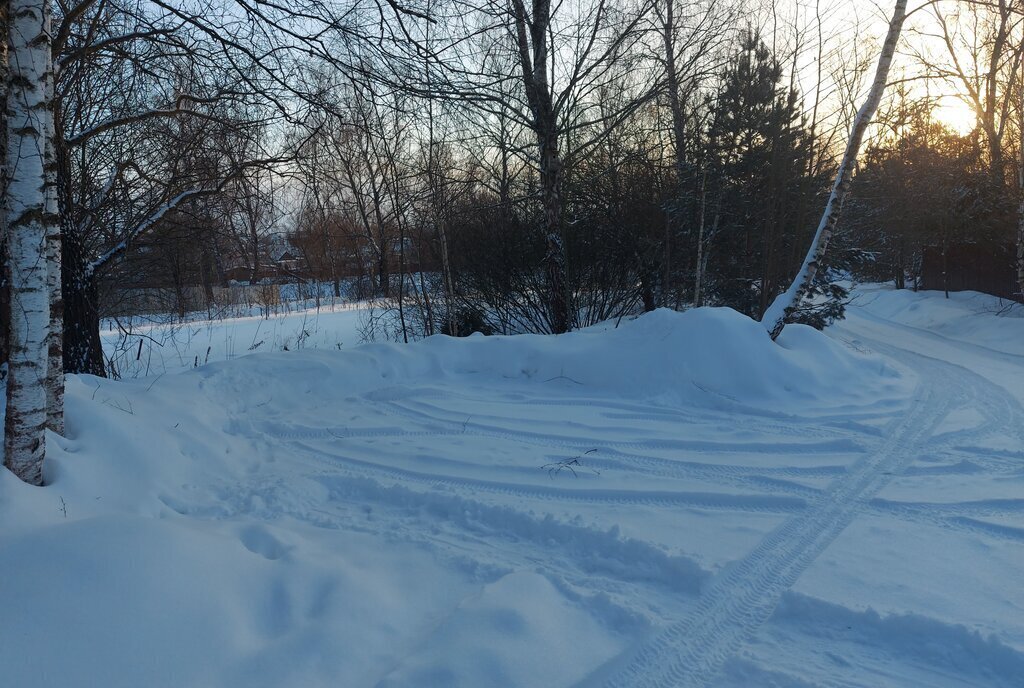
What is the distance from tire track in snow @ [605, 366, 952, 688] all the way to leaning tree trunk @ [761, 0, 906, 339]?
4.63 m

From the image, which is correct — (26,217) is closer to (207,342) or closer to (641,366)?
(641,366)

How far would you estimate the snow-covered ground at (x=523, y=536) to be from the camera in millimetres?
2285

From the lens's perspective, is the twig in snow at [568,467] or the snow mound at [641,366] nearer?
the twig in snow at [568,467]

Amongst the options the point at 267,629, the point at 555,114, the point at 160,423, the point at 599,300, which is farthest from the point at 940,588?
the point at 599,300

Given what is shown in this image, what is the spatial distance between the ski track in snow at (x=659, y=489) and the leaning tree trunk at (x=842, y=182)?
229 cm

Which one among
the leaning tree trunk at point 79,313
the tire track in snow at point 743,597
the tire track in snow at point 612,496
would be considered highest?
the leaning tree trunk at point 79,313

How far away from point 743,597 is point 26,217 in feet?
13.5

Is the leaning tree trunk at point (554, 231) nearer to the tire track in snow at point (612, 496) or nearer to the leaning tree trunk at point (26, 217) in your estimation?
the tire track in snow at point (612, 496)

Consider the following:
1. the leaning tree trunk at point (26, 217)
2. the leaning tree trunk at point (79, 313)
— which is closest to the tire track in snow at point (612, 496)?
the leaning tree trunk at point (26, 217)

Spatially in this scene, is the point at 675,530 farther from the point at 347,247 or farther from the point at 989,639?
the point at 347,247

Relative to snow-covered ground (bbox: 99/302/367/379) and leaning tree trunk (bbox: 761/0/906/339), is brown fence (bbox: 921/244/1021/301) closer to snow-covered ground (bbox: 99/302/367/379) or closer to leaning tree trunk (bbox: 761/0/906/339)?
leaning tree trunk (bbox: 761/0/906/339)

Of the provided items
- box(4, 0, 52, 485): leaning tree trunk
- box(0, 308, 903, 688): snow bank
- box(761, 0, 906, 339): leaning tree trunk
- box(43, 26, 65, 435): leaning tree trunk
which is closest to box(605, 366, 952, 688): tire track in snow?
box(0, 308, 903, 688): snow bank

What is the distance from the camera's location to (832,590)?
2.74 meters

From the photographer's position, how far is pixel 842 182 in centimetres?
834
